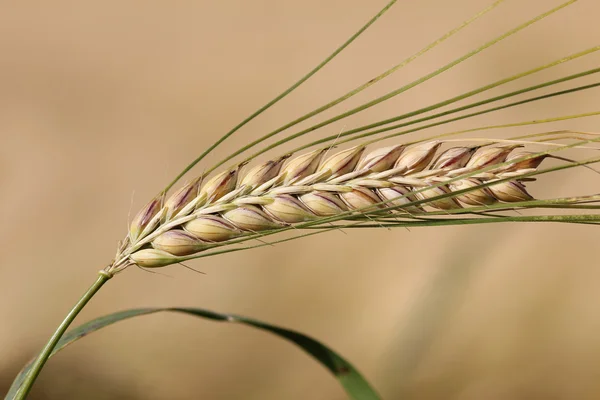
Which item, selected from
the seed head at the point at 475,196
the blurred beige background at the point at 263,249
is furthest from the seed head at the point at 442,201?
the blurred beige background at the point at 263,249

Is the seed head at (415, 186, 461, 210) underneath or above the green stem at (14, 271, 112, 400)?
above

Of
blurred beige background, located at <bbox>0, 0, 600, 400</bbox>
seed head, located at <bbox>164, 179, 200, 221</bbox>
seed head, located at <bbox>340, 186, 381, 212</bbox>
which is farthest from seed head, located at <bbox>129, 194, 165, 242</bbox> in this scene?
blurred beige background, located at <bbox>0, 0, 600, 400</bbox>

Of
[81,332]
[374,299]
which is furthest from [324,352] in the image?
[374,299]

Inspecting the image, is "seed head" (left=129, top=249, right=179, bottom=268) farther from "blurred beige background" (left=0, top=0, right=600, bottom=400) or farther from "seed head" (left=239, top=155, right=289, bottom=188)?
"blurred beige background" (left=0, top=0, right=600, bottom=400)

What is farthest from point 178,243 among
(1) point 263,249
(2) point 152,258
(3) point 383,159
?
(1) point 263,249

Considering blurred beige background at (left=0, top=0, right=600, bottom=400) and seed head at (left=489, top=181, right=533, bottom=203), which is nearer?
seed head at (left=489, top=181, right=533, bottom=203)

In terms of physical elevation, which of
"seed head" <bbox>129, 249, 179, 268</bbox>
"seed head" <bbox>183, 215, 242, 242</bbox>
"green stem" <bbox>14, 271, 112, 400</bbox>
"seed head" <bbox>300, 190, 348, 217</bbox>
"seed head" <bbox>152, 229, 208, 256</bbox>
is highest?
"seed head" <bbox>300, 190, 348, 217</bbox>

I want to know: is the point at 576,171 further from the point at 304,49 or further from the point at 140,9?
the point at 140,9

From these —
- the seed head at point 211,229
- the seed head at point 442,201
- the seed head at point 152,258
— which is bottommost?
the seed head at point 152,258

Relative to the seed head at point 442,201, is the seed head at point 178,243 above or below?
below

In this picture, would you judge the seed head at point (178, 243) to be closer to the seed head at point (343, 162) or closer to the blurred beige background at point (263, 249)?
the seed head at point (343, 162)
